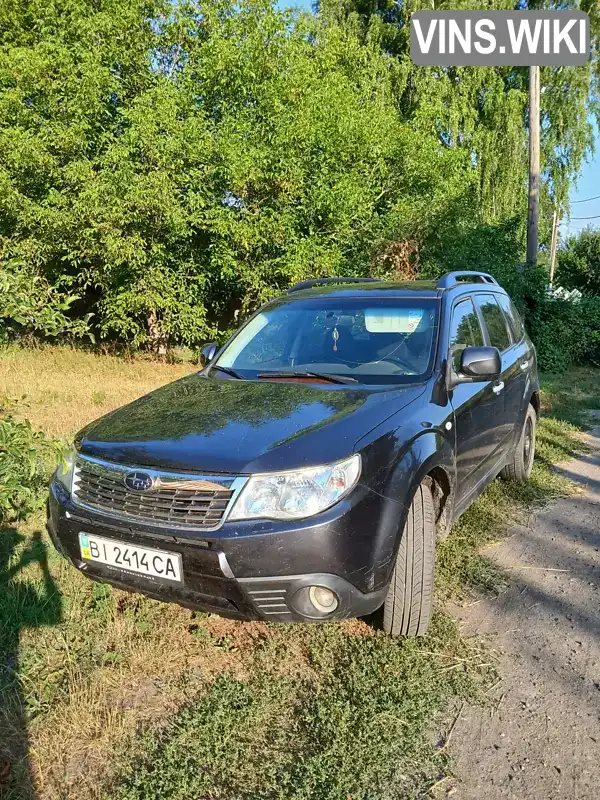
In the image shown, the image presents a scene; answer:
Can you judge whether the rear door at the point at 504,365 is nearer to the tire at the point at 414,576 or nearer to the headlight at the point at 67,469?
the tire at the point at 414,576

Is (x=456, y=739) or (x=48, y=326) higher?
(x=48, y=326)

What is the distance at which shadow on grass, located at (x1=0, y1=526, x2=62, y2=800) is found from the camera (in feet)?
7.02

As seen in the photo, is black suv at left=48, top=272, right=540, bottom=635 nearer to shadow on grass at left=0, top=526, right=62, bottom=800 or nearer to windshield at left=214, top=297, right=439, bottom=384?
windshield at left=214, top=297, right=439, bottom=384

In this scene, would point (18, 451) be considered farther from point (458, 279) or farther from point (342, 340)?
point (458, 279)

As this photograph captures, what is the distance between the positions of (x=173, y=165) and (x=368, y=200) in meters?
3.81

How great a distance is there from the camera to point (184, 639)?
2.93m

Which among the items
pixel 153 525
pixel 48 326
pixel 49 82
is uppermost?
pixel 49 82

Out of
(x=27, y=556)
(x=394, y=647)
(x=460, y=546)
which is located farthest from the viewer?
(x=460, y=546)

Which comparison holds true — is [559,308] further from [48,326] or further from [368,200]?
[48,326]

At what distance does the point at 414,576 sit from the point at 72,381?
26.0 ft

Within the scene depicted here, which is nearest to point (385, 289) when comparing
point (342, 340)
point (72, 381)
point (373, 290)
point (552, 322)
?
point (373, 290)

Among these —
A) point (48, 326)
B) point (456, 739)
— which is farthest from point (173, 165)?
point (456, 739)

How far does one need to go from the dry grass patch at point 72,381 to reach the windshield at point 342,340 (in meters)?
2.86

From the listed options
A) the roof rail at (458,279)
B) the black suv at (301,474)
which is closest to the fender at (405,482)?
the black suv at (301,474)
